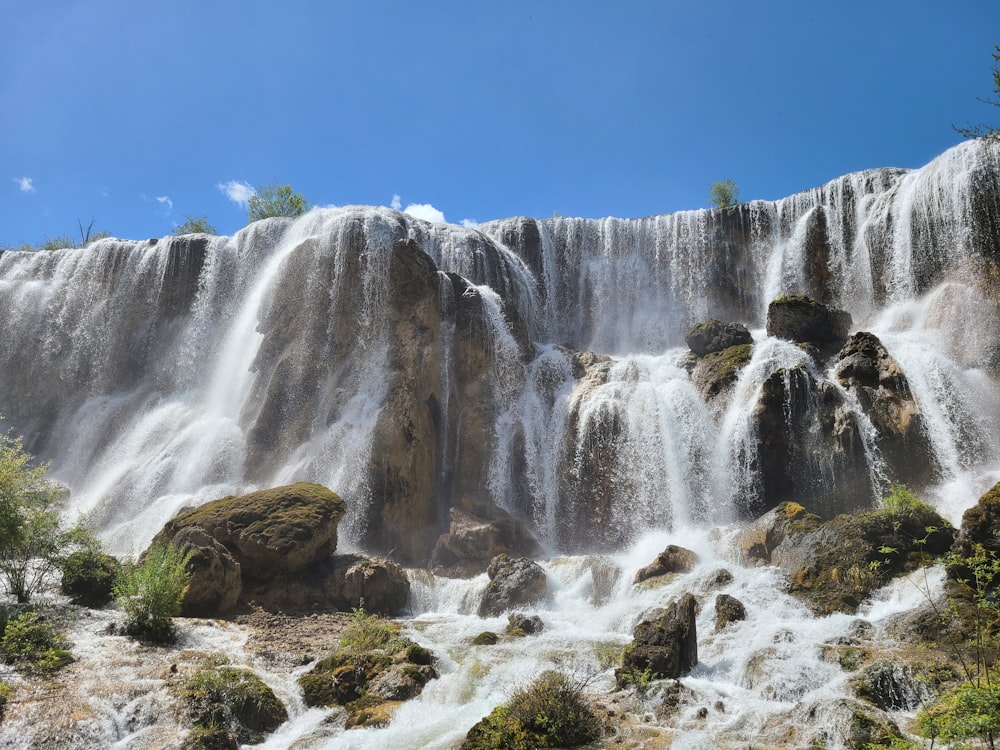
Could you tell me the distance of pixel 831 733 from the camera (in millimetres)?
8719

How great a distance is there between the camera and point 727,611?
1398 cm

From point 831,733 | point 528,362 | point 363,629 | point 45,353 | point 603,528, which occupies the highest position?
point 45,353

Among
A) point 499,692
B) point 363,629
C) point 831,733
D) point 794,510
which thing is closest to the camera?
point 831,733

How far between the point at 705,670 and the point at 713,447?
44.2 ft

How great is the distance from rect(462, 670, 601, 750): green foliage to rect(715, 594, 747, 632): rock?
17.7ft

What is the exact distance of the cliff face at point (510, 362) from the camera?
23328mm

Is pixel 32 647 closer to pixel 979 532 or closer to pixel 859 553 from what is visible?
pixel 859 553

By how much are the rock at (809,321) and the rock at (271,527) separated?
58.9ft

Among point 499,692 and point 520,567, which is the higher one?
point 520,567

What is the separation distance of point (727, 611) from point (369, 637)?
7117 millimetres

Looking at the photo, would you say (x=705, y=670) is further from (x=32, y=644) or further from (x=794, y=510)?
(x=32, y=644)

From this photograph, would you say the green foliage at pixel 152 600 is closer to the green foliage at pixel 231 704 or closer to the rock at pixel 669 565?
the green foliage at pixel 231 704

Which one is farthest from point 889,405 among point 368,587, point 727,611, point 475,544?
point 368,587

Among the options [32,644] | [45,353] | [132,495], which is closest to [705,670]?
[32,644]
